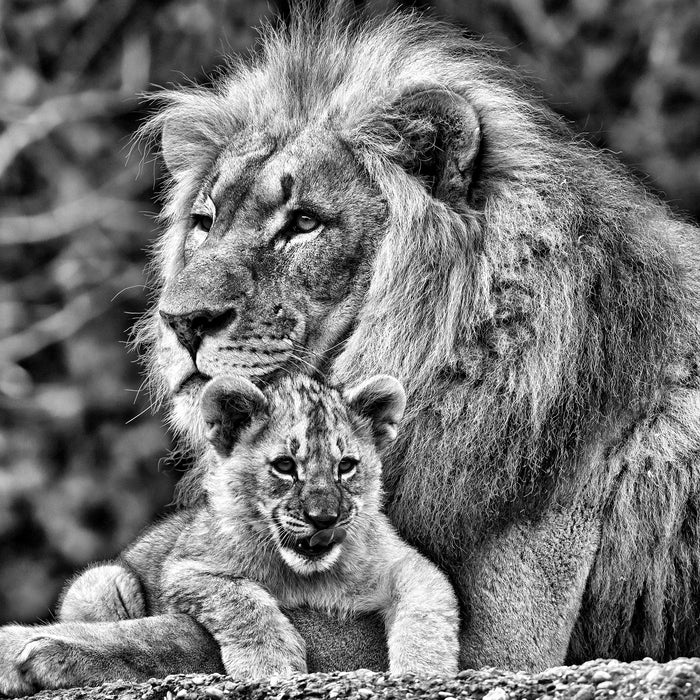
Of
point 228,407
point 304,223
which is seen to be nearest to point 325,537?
point 228,407

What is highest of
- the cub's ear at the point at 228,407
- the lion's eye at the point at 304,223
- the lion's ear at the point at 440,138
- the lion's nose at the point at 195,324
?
the lion's ear at the point at 440,138

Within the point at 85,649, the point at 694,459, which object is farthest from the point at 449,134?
the point at 85,649

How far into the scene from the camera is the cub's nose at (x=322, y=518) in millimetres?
3846

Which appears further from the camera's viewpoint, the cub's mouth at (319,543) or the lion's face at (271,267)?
the lion's face at (271,267)

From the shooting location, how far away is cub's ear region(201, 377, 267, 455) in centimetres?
409

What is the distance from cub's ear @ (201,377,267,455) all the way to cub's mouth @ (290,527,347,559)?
405 millimetres

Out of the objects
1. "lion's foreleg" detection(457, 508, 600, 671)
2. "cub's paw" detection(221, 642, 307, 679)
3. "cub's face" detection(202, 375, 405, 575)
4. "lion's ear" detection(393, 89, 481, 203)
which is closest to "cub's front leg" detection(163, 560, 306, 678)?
"cub's paw" detection(221, 642, 307, 679)

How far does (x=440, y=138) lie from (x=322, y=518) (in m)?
1.41

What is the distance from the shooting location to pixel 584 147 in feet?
17.1

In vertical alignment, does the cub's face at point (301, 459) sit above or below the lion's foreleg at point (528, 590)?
above

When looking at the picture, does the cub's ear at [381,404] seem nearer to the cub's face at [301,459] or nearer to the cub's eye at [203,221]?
the cub's face at [301,459]

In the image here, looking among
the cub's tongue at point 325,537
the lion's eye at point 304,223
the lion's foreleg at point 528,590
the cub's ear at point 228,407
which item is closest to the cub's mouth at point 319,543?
the cub's tongue at point 325,537

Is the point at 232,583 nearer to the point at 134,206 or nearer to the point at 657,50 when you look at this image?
the point at 134,206

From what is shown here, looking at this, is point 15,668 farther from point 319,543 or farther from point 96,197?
point 96,197
